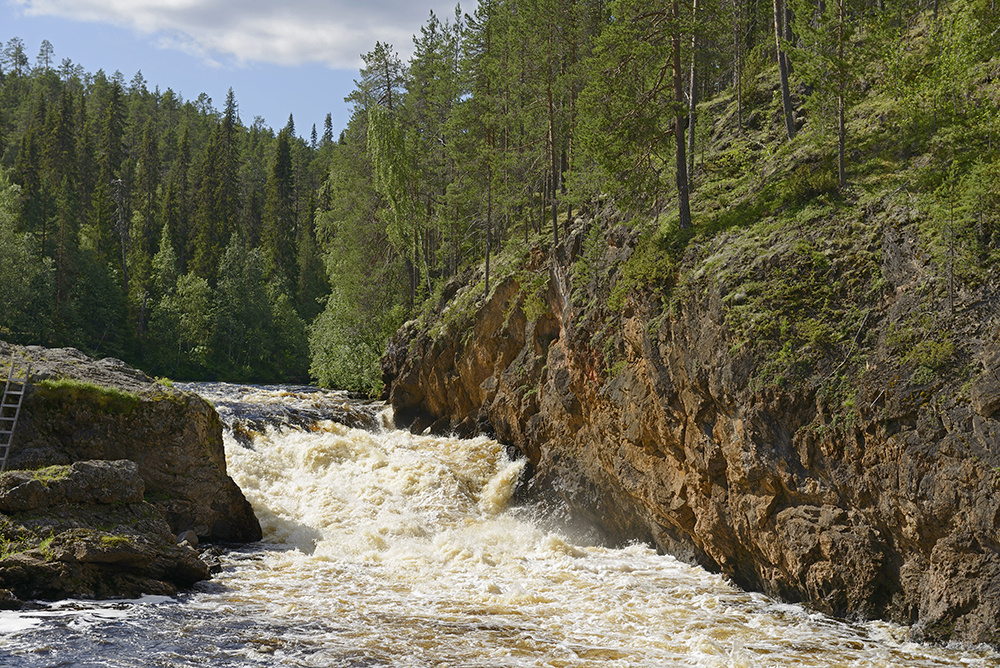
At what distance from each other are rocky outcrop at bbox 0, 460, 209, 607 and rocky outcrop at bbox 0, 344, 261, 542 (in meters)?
1.42

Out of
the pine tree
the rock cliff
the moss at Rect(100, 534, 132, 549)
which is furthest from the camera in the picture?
the pine tree

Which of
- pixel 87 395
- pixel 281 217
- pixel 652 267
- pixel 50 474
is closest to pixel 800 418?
pixel 652 267

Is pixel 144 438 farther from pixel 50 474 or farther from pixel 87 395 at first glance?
pixel 50 474

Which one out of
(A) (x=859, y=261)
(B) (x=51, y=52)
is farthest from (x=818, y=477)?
(B) (x=51, y=52)

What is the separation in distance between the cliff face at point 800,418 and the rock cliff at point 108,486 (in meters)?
8.72

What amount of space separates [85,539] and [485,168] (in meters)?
22.6

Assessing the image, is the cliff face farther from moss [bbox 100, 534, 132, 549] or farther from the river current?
moss [bbox 100, 534, 132, 549]

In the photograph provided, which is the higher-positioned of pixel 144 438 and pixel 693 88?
pixel 693 88

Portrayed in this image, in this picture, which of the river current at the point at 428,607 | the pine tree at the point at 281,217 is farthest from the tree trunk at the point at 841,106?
the pine tree at the point at 281,217

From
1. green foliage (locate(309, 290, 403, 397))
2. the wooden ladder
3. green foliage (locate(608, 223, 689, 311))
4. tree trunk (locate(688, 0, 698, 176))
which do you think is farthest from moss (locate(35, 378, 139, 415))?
green foliage (locate(309, 290, 403, 397))

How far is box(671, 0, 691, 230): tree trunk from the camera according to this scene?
51.3 ft

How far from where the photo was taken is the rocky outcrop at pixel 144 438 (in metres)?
14.1

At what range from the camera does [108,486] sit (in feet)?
40.6

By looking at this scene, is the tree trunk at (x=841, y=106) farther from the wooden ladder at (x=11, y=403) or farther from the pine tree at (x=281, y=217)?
the pine tree at (x=281, y=217)
